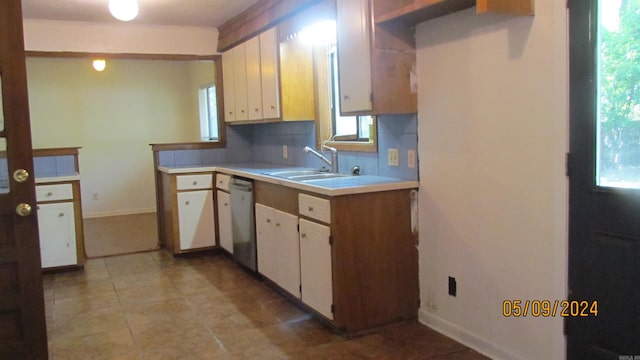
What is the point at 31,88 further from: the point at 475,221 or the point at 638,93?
the point at 638,93

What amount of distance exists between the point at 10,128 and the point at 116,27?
3214 mm

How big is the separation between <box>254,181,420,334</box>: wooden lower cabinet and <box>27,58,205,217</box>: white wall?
533 cm

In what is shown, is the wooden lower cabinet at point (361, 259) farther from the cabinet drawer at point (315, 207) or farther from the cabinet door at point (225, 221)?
the cabinet door at point (225, 221)

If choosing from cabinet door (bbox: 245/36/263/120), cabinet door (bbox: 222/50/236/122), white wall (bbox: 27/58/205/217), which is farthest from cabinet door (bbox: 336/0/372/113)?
white wall (bbox: 27/58/205/217)

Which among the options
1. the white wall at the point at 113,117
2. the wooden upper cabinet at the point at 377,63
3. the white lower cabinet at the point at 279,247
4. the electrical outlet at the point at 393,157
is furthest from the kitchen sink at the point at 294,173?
the white wall at the point at 113,117

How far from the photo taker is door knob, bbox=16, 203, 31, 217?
7.61ft

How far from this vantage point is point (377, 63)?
2.99 meters

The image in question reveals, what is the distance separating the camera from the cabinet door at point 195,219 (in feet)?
16.3

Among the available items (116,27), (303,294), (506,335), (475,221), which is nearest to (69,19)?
(116,27)

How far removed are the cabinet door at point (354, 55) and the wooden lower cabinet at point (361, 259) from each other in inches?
22.9

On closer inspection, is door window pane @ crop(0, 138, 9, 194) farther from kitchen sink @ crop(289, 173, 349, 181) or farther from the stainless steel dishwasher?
the stainless steel dishwasher

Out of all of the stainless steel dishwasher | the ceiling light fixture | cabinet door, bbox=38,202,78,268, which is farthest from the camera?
cabinet door, bbox=38,202,78,268

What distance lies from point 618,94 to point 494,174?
71 centimetres

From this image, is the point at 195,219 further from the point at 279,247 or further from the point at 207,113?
the point at 207,113
